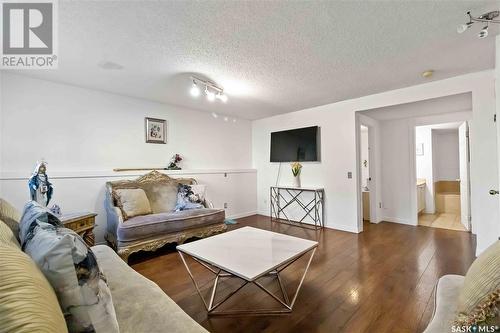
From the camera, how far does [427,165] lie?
5.30 meters

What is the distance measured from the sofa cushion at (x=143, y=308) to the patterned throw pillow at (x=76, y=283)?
0.25m

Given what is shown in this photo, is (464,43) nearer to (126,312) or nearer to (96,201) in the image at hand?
(126,312)

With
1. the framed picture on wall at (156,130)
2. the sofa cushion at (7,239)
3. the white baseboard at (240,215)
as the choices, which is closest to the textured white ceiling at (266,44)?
the framed picture on wall at (156,130)

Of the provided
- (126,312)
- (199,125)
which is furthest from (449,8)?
(199,125)

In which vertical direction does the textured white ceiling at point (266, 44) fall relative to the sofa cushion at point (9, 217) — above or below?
above

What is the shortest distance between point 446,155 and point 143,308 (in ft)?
25.2

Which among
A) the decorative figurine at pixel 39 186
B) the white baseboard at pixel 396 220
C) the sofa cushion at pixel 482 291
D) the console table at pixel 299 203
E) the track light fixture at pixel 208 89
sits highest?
the track light fixture at pixel 208 89

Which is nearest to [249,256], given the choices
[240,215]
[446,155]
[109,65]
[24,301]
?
[24,301]

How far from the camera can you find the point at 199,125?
4.43 metres

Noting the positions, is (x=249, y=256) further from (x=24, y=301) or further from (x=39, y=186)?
(x=39, y=186)

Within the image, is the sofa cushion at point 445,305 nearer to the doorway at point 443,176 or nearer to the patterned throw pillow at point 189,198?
the patterned throw pillow at point 189,198

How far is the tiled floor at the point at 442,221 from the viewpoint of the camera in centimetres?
398

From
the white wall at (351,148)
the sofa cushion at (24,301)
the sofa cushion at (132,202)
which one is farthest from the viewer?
the sofa cushion at (132,202)

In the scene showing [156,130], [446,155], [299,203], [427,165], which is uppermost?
[156,130]
